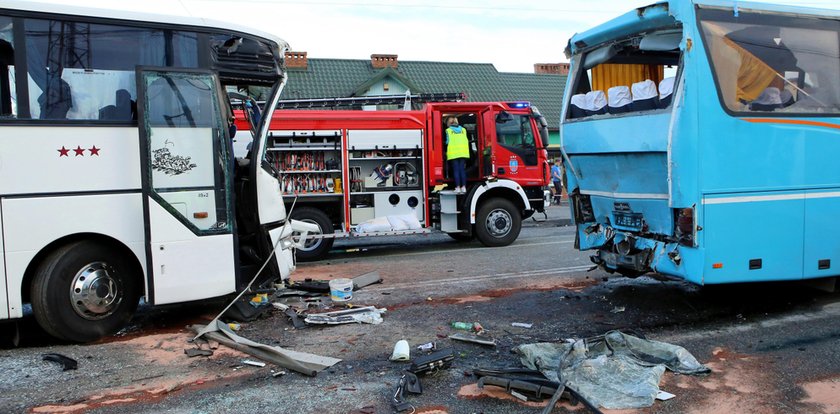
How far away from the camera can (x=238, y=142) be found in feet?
31.3

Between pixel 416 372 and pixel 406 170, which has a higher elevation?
pixel 406 170

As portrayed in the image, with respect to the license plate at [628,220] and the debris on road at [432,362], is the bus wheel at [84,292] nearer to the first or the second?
the debris on road at [432,362]

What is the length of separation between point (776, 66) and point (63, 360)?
23.3ft

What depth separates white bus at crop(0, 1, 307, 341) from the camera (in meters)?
5.57

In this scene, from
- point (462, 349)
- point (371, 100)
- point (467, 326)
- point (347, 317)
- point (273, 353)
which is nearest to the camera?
point (273, 353)

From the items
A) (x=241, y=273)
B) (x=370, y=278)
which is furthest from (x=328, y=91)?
(x=241, y=273)

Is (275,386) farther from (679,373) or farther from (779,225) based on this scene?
(779,225)

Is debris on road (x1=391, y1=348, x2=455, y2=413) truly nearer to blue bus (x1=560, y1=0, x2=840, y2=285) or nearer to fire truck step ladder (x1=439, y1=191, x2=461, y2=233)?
blue bus (x1=560, y1=0, x2=840, y2=285)

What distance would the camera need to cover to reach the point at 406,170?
12.1m

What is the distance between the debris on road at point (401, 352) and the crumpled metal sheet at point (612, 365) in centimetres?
96

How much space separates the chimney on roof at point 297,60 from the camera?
2661 cm

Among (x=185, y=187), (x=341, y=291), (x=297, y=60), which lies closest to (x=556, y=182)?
(x=297, y=60)

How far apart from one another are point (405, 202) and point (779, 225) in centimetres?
715

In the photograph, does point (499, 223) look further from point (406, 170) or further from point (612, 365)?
point (612, 365)
